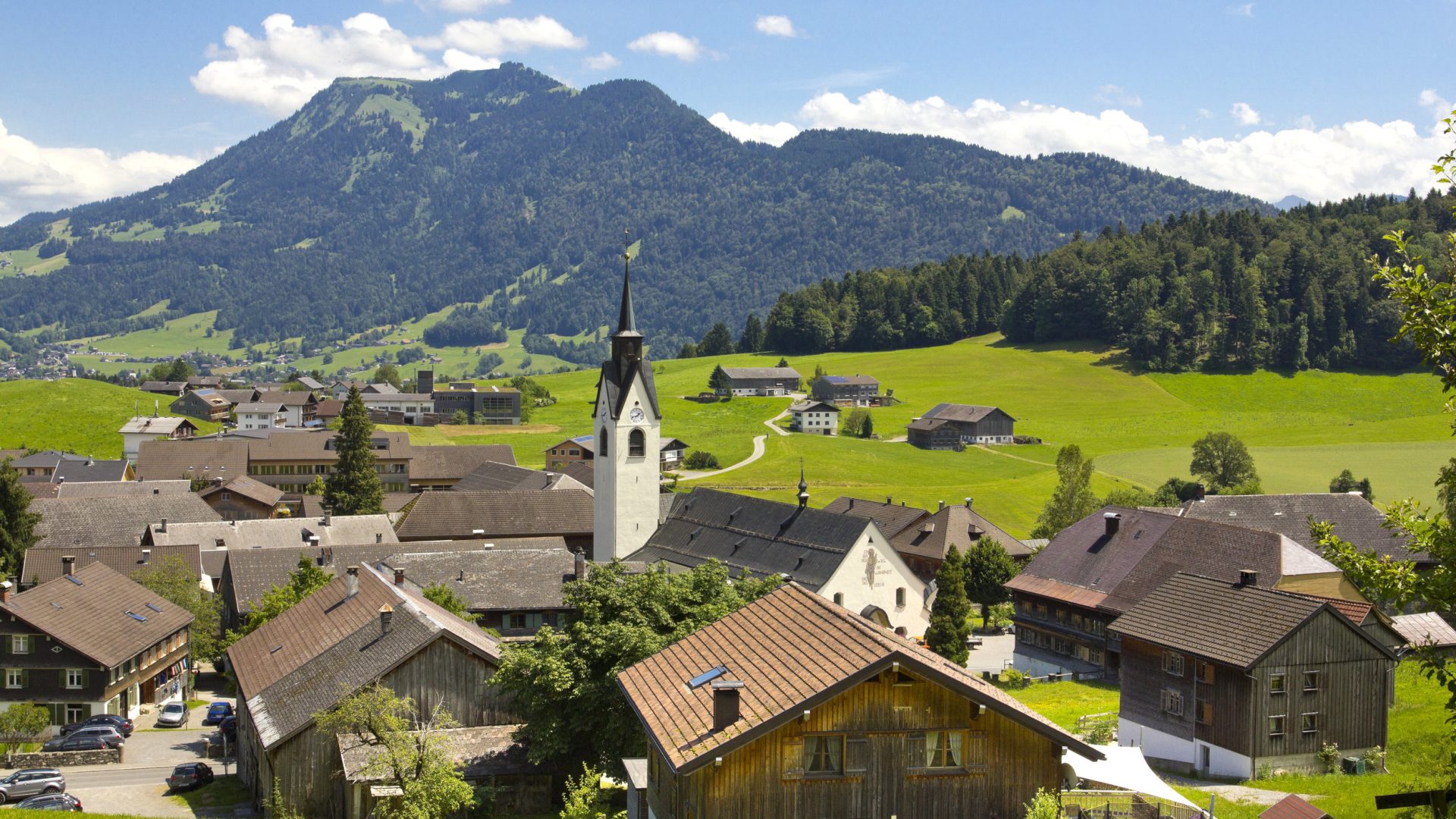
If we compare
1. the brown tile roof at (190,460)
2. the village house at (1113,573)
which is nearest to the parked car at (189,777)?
the village house at (1113,573)

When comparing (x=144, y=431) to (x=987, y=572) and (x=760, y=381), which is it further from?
(x=987, y=572)

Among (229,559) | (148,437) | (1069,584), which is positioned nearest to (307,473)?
(148,437)

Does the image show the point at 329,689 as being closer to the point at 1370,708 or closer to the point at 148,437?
the point at 1370,708

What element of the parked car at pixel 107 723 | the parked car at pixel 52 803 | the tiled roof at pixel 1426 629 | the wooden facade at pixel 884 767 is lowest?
the parked car at pixel 107 723

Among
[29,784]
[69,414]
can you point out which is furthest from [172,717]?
[69,414]

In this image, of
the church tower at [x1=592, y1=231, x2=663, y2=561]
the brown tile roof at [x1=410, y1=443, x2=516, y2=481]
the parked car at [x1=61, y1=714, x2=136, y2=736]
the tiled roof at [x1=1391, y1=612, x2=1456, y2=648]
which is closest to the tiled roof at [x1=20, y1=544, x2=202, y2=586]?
the parked car at [x1=61, y1=714, x2=136, y2=736]

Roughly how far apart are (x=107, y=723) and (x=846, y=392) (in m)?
132

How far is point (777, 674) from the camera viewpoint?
2061 centimetres

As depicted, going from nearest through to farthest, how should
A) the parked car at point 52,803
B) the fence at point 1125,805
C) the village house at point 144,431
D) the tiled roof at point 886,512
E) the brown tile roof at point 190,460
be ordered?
the fence at point 1125,805 → the parked car at point 52,803 → the tiled roof at point 886,512 → the brown tile roof at point 190,460 → the village house at point 144,431

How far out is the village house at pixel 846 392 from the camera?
16962cm

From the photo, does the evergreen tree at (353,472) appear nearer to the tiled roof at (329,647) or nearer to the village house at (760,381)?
the tiled roof at (329,647)

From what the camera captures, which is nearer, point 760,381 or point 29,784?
point 29,784

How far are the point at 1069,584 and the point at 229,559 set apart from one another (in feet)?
135

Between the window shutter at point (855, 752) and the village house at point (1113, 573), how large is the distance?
33.0m
